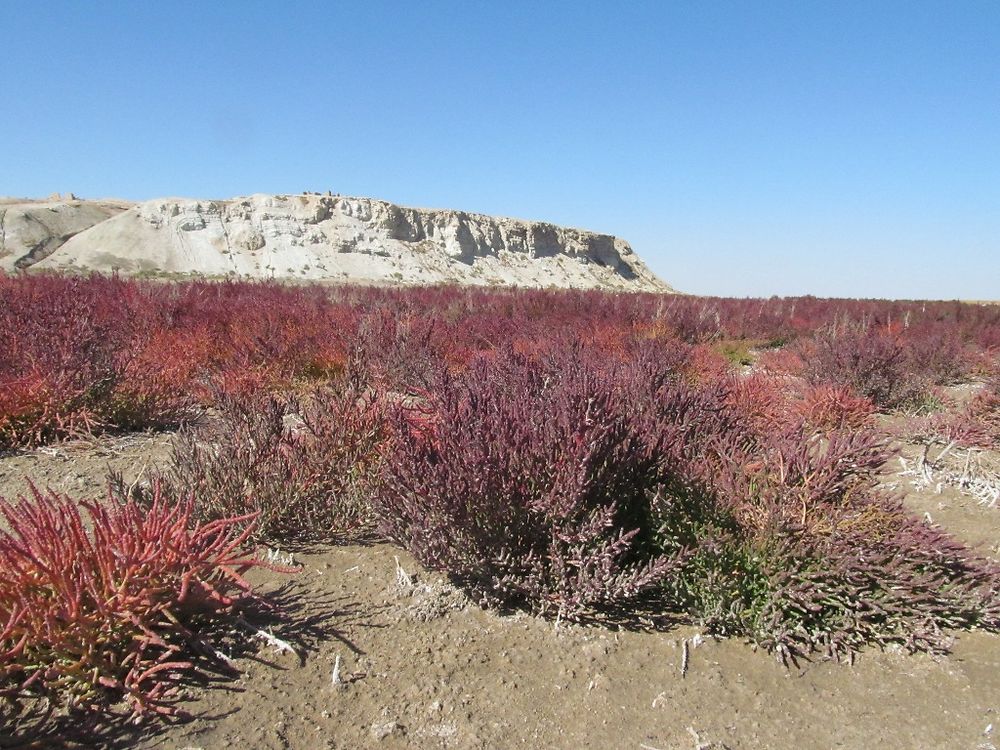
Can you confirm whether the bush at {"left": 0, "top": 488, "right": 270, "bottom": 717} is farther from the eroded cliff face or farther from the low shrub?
the eroded cliff face

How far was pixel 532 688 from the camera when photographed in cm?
203

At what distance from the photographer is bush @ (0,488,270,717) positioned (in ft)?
5.74

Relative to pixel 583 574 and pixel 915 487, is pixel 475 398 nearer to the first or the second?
pixel 583 574

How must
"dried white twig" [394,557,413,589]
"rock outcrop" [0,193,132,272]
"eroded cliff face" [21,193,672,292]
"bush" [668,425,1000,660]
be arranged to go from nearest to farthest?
"bush" [668,425,1000,660] → "dried white twig" [394,557,413,589] → "eroded cliff face" [21,193,672,292] → "rock outcrop" [0,193,132,272]

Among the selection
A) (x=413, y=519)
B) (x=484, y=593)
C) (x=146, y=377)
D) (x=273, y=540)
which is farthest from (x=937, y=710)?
(x=146, y=377)

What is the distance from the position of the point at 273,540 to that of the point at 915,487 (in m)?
3.92

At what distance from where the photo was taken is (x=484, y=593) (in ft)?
7.95

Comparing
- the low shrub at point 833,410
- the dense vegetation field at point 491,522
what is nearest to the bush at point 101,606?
the dense vegetation field at point 491,522

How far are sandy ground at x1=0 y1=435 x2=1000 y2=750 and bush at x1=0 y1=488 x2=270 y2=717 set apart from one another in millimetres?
170

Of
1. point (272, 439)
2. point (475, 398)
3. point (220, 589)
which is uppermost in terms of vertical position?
point (475, 398)

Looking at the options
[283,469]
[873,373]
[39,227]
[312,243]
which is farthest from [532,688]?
[39,227]

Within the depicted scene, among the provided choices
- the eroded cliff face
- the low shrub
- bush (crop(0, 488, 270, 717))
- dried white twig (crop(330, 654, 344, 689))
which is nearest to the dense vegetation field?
bush (crop(0, 488, 270, 717))

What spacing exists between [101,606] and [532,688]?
1.34 meters

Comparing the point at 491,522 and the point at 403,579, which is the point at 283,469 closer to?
the point at 403,579
